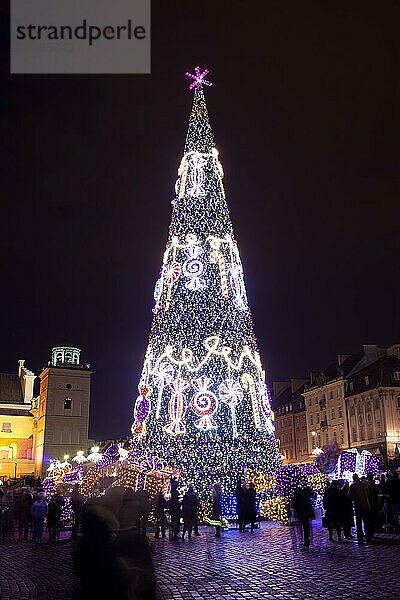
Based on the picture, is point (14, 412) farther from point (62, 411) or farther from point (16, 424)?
point (62, 411)

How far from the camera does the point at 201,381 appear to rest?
21250mm

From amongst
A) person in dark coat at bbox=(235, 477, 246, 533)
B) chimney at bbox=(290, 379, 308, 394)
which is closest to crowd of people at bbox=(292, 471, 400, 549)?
person in dark coat at bbox=(235, 477, 246, 533)

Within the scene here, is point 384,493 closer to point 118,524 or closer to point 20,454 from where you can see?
point 118,524

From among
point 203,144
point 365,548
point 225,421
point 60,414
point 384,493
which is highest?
point 203,144

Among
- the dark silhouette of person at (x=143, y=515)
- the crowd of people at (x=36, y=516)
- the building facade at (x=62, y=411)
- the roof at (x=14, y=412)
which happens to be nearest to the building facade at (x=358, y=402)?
the building facade at (x=62, y=411)

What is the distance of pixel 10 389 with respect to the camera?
7888 centimetres

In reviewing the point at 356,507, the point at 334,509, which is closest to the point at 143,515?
the point at 356,507

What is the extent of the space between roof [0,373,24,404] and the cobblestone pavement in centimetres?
6389

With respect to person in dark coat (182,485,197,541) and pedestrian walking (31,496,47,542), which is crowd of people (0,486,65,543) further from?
person in dark coat (182,485,197,541)

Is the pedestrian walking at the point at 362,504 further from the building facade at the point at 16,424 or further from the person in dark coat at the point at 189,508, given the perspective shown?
the building facade at the point at 16,424

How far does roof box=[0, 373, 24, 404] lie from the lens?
77.5 metres

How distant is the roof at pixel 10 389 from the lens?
Result: 7750 centimetres

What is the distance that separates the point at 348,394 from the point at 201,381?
45.0m

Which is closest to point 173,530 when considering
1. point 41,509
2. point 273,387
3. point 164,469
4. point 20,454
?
point 164,469
